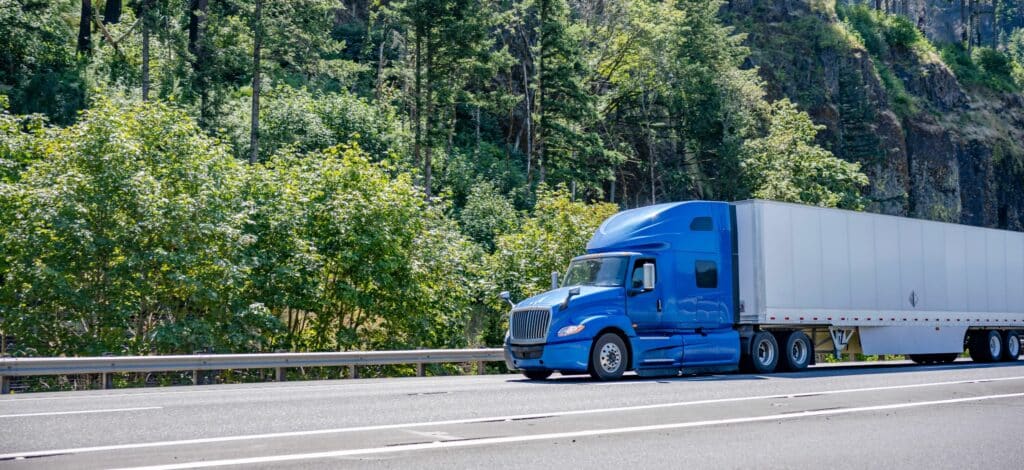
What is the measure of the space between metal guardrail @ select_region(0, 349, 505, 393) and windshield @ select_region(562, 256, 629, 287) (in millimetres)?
4767

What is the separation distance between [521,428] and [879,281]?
16.5m

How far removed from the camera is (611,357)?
18.1 meters

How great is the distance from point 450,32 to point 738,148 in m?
23.5

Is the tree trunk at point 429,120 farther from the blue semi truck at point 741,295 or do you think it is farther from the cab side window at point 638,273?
the cab side window at point 638,273

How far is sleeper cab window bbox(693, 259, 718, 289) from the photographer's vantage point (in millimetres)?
19938

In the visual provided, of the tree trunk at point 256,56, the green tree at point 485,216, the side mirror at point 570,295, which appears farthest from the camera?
the green tree at point 485,216

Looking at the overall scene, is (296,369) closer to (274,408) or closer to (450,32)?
(274,408)

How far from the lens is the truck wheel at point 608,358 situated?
58.5ft

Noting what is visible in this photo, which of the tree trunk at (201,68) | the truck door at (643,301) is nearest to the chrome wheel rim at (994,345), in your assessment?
the truck door at (643,301)

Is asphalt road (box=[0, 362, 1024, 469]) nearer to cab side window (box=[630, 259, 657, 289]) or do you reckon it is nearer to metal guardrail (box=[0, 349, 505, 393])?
metal guardrail (box=[0, 349, 505, 393])

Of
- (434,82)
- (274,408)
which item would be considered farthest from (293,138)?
(274,408)

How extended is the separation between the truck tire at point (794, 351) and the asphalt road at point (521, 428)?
231 inches

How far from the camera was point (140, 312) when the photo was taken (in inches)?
966

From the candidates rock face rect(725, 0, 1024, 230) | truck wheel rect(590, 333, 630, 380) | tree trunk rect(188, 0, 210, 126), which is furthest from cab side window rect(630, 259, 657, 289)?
rock face rect(725, 0, 1024, 230)
